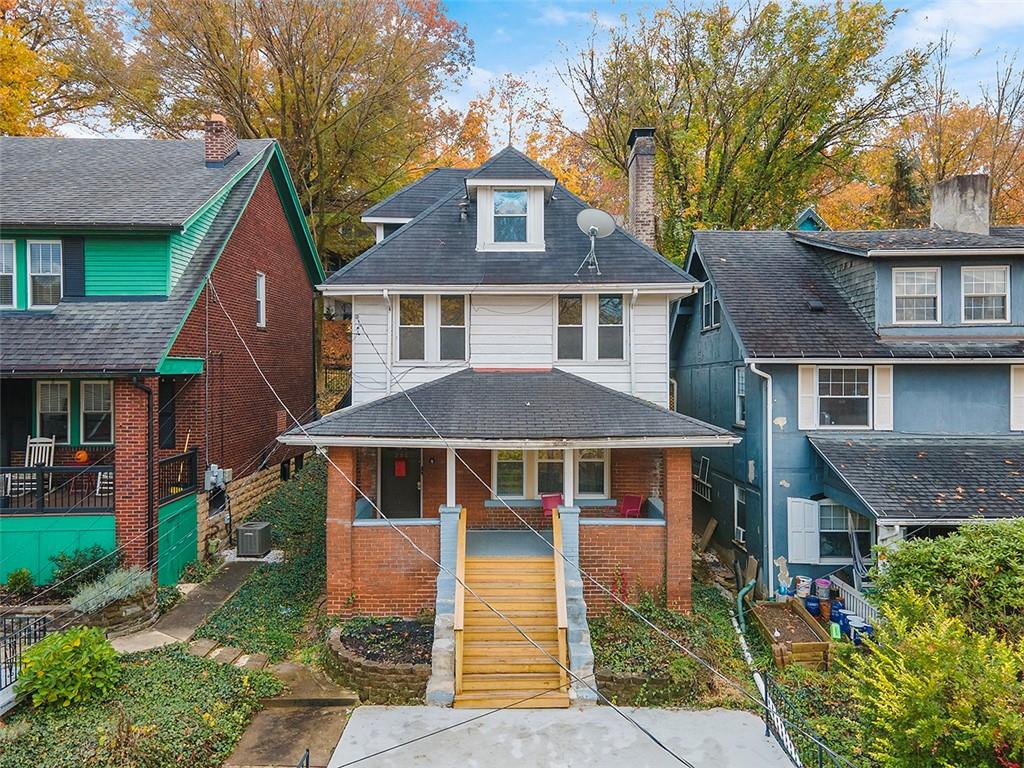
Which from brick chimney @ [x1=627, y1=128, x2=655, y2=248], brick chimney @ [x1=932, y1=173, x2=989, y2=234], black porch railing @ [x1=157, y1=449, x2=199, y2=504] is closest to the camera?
black porch railing @ [x1=157, y1=449, x2=199, y2=504]

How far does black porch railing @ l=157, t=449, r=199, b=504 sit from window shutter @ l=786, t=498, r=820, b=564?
13.3 metres

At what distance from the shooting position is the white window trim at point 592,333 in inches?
541

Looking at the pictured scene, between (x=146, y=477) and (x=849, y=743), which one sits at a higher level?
(x=146, y=477)

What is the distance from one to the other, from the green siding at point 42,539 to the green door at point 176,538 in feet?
3.20

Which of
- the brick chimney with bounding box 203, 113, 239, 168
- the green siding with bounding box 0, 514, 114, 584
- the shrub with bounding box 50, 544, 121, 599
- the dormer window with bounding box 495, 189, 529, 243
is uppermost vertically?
the brick chimney with bounding box 203, 113, 239, 168

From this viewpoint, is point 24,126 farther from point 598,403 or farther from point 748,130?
point 748,130

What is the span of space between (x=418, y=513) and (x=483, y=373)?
11.7ft

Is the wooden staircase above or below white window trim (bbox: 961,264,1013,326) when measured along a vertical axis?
below

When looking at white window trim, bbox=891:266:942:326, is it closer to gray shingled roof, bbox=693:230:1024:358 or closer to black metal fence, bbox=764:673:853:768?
gray shingled roof, bbox=693:230:1024:358

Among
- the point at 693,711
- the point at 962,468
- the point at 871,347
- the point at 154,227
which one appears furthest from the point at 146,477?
the point at 962,468

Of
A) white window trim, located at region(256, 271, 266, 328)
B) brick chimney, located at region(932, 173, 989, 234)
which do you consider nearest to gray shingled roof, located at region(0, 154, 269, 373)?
white window trim, located at region(256, 271, 266, 328)

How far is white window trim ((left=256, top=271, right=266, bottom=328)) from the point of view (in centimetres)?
1825

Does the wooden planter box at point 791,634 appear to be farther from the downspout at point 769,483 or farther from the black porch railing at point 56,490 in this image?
the black porch railing at point 56,490

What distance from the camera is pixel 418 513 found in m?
14.1
